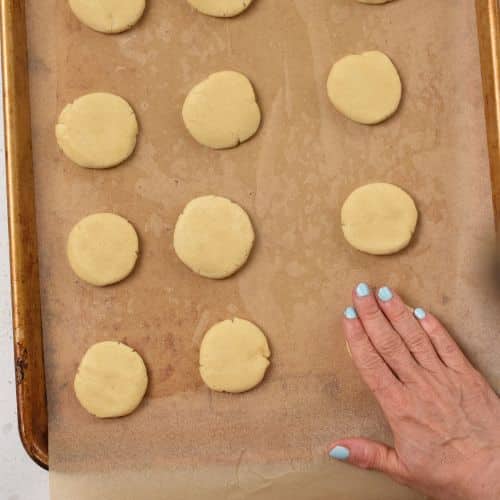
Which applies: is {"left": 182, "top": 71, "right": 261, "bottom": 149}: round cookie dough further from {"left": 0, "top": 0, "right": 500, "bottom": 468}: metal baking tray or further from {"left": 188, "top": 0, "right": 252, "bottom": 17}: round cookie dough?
{"left": 0, "top": 0, "right": 500, "bottom": 468}: metal baking tray

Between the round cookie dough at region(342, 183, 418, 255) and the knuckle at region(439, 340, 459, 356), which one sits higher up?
the round cookie dough at region(342, 183, 418, 255)

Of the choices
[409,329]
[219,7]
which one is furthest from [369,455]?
[219,7]

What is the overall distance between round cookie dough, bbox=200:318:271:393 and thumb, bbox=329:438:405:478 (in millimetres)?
193

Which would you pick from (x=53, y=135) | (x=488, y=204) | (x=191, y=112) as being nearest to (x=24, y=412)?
(x=53, y=135)

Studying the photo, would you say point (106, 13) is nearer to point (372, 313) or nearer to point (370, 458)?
point (372, 313)

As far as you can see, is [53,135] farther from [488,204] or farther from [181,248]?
[488,204]

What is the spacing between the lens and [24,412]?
117cm

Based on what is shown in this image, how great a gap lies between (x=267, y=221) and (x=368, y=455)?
47 centimetres

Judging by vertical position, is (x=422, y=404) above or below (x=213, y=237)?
below

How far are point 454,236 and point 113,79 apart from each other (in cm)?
71

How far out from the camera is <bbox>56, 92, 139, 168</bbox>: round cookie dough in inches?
48.0

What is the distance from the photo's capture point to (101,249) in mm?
1219

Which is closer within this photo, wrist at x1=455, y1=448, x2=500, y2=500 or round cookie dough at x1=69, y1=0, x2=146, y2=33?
wrist at x1=455, y1=448, x2=500, y2=500

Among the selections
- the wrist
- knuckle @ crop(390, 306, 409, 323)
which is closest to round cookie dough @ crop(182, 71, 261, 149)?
knuckle @ crop(390, 306, 409, 323)
